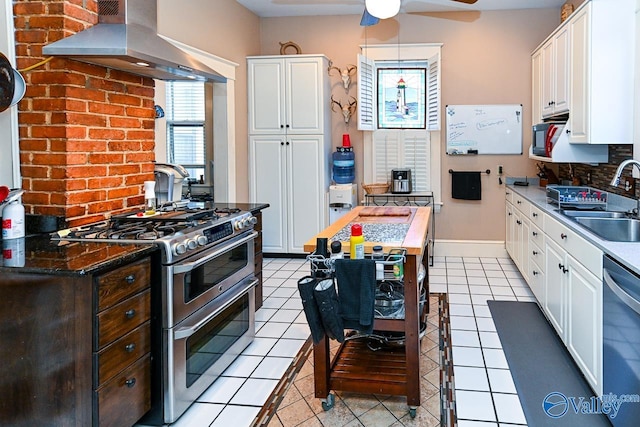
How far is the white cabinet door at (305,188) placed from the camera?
19.4 feet

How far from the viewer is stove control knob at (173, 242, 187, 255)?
239cm

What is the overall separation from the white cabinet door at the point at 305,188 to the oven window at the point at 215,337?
8.88 feet

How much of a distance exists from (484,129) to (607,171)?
195cm

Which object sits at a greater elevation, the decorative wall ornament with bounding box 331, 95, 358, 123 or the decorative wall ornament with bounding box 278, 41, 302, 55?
the decorative wall ornament with bounding box 278, 41, 302, 55

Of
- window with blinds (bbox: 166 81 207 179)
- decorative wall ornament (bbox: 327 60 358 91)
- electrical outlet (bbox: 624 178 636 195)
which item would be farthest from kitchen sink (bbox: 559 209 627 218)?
window with blinds (bbox: 166 81 207 179)

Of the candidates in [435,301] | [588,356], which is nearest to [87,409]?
[588,356]

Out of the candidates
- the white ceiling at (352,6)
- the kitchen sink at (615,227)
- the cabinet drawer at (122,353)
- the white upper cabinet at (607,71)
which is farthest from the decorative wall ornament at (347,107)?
the cabinet drawer at (122,353)

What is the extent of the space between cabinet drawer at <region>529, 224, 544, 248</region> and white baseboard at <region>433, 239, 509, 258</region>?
1782mm

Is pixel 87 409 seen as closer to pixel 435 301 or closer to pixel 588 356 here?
pixel 588 356

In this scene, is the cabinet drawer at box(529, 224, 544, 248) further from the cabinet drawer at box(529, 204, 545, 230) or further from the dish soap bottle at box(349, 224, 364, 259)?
the dish soap bottle at box(349, 224, 364, 259)

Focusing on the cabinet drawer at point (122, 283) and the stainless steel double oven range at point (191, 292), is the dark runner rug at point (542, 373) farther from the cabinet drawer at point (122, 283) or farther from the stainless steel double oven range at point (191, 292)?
the cabinet drawer at point (122, 283)

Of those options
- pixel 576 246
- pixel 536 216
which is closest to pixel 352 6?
pixel 536 216

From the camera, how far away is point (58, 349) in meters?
1.99

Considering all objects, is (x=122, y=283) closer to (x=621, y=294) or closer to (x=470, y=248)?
(x=621, y=294)
